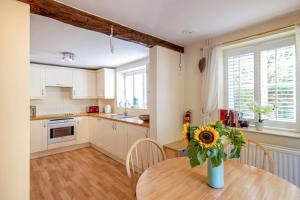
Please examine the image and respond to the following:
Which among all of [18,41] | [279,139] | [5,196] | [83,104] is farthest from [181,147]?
[83,104]

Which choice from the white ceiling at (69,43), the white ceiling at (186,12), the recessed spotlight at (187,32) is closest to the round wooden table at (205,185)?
the white ceiling at (186,12)

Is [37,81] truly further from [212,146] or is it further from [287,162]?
[287,162]

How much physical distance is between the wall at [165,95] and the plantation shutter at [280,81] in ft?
3.90

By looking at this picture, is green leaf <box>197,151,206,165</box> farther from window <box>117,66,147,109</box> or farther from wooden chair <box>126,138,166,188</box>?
window <box>117,66,147,109</box>

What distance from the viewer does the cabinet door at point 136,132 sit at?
254 centimetres

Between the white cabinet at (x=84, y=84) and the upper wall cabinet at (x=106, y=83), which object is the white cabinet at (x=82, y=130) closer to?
the white cabinet at (x=84, y=84)

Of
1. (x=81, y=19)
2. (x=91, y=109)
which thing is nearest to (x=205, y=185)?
(x=81, y=19)

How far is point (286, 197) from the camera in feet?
2.85

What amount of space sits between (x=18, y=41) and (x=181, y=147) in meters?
2.15

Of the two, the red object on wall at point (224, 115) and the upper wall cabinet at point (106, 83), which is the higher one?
the upper wall cabinet at point (106, 83)

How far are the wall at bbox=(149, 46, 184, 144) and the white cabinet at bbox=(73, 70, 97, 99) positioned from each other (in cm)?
263

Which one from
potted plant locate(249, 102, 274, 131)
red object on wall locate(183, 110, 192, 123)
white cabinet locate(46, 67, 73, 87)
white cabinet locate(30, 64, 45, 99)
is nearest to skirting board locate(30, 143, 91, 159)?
white cabinet locate(30, 64, 45, 99)

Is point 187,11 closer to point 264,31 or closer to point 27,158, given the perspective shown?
point 264,31

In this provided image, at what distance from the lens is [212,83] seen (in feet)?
7.47
